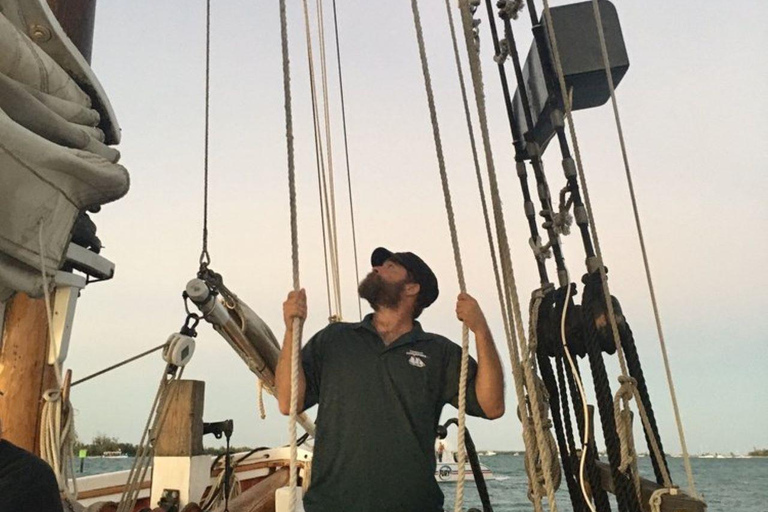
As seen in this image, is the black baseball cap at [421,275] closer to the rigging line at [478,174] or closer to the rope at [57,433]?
the rigging line at [478,174]

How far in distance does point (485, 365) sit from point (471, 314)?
0.53 ft

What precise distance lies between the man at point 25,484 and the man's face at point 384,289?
1154 mm

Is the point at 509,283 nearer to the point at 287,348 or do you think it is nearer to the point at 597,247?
the point at 597,247

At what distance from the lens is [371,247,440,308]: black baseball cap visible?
1.98m

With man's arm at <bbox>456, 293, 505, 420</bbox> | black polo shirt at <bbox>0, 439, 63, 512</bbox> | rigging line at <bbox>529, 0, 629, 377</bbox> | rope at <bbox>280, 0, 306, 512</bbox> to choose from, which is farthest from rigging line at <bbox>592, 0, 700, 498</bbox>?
black polo shirt at <bbox>0, 439, 63, 512</bbox>

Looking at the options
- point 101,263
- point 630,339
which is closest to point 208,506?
point 101,263

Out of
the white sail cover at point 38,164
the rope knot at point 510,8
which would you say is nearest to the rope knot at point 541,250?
the rope knot at point 510,8

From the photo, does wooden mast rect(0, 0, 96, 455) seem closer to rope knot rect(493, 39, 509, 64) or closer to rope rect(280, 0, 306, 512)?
rope rect(280, 0, 306, 512)

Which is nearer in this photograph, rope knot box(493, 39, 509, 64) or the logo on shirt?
the logo on shirt

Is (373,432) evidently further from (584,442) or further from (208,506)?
(208,506)

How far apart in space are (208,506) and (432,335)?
7.34 ft

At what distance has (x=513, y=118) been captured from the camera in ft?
9.36

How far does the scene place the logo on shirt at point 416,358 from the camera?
5.72 feet

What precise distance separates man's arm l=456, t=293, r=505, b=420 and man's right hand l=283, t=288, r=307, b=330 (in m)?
0.47
